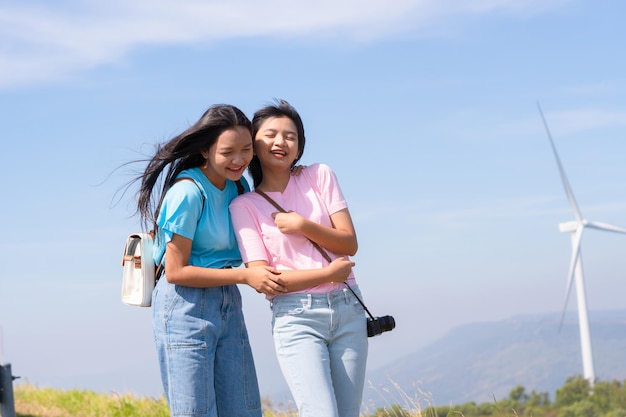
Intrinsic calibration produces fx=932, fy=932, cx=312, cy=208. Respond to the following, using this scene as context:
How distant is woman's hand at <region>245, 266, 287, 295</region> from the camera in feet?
16.2

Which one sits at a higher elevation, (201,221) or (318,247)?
(201,221)

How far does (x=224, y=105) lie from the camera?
535 centimetres

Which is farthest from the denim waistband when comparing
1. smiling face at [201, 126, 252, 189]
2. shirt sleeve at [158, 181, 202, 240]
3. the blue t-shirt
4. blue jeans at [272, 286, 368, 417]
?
smiling face at [201, 126, 252, 189]

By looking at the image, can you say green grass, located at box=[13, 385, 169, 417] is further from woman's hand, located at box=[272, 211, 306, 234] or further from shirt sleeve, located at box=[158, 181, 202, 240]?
woman's hand, located at box=[272, 211, 306, 234]

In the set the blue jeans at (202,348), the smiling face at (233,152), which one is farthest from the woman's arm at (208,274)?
the smiling face at (233,152)

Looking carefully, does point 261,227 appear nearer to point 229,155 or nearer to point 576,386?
point 229,155

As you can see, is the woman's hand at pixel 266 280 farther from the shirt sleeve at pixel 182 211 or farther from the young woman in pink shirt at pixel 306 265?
the shirt sleeve at pixel 182 211

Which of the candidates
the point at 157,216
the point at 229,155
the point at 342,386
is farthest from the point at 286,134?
the point at 342,386

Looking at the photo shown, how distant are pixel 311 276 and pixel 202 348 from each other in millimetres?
759

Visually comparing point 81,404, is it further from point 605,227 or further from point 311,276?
point 605,227

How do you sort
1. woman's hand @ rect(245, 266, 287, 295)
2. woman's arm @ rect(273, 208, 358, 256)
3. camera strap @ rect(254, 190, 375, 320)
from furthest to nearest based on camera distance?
camera strap @ rect(254, 190, 375, 320) → woman's arm @ rect(273, 208, 358, 256) → woman's hand @ rect(245, 266, 287, 295)

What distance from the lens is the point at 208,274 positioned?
506 cm

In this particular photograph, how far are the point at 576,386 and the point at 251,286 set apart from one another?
69216 millimetres

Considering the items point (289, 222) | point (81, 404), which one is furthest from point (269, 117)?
point (81, 404)
